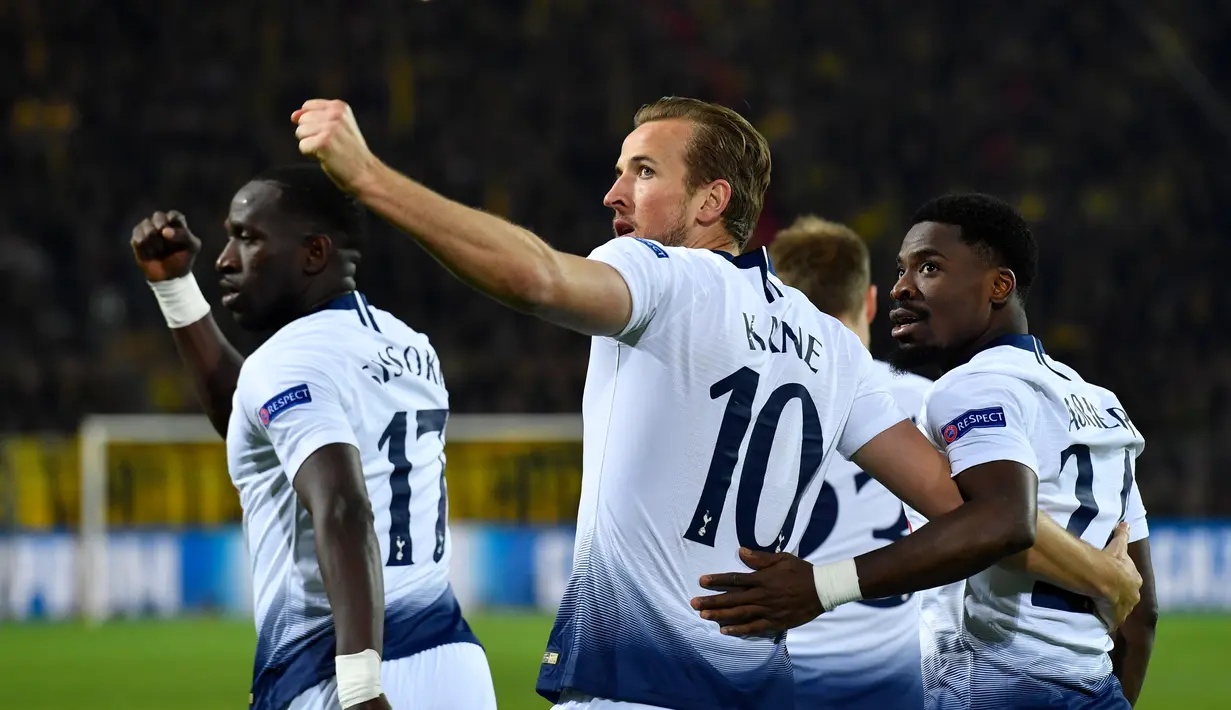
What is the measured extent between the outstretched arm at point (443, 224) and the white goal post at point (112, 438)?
1416 centimetres

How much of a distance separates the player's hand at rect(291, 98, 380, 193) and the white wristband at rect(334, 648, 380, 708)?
1.24m

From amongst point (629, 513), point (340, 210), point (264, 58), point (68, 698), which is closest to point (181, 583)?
point (68, 698)

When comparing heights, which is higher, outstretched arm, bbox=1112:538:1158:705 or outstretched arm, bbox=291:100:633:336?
outstretched arm, bbox=291:100:633:336

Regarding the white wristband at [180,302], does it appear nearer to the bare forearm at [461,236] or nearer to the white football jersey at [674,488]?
the white football jersey at [674,488]

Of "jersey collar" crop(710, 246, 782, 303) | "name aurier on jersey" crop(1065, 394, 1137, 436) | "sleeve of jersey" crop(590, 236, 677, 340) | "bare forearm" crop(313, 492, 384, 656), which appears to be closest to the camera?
"sleeve of jersey" crop(590, 236, 677, 340)

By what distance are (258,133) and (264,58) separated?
2.07 meters

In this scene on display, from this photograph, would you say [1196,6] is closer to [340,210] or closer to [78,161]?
[78,161]

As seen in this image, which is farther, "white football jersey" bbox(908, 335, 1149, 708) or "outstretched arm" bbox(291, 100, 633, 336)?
"white football jersey" bbox(908, 335, 1149, 708)

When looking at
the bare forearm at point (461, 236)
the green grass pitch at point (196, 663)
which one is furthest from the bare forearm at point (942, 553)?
the green grass pitch at point (196, 663)

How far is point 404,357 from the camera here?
420cm

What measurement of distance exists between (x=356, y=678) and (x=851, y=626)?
183 cm

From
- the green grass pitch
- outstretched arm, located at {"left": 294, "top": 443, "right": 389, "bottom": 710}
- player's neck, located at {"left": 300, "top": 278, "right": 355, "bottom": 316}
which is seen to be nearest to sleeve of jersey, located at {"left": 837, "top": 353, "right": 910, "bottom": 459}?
outstretched arm, located at {"left": 294, "top": 443, "right": 389, "bottom": 710}

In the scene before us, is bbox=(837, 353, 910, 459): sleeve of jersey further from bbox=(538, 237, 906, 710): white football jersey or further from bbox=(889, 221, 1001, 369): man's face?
bbox=(889, 221, 1001, 369): man's face

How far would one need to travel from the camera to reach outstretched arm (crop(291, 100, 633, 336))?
2705 millimetres
